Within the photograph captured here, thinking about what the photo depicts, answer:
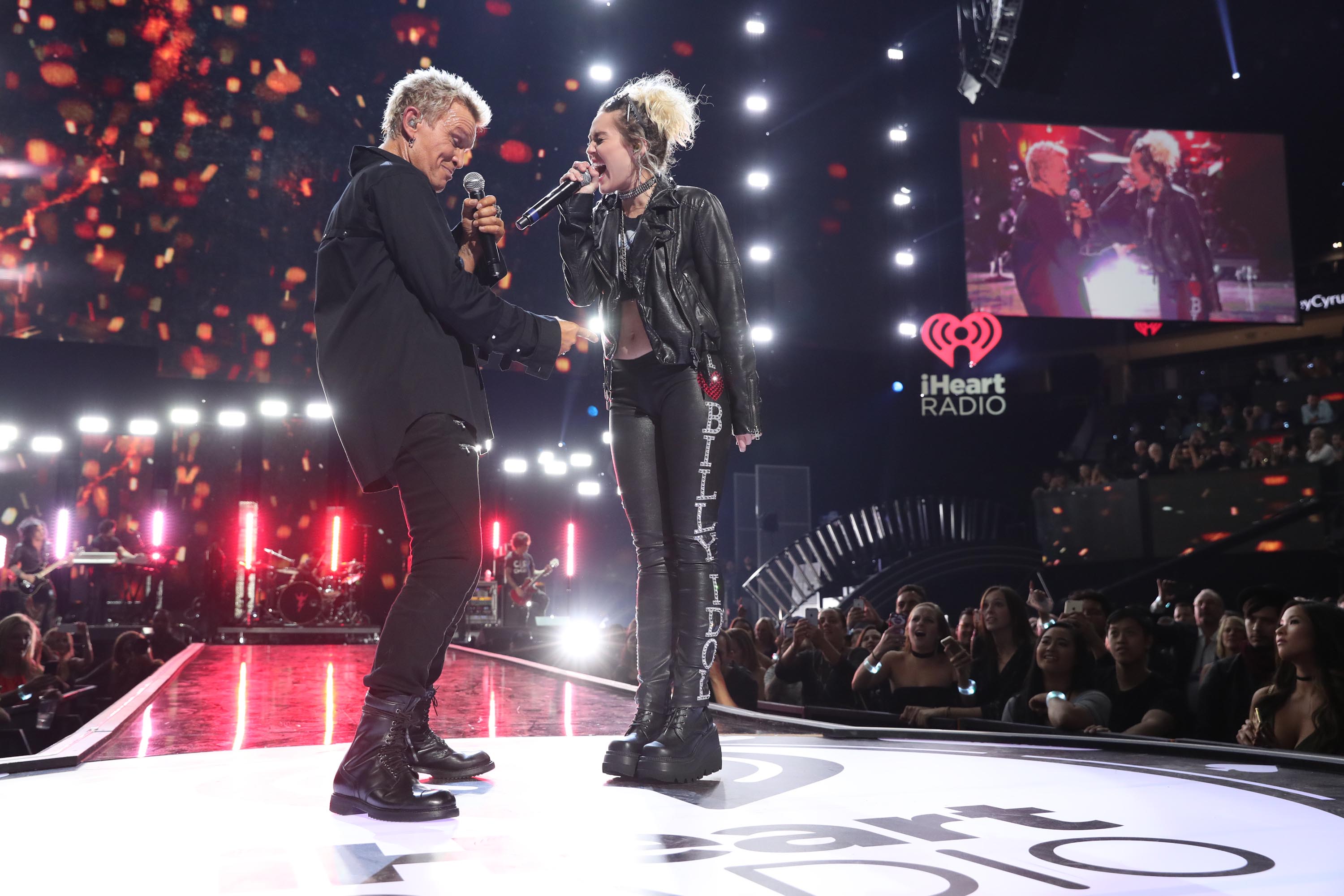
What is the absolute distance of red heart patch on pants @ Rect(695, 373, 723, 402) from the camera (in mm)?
2000

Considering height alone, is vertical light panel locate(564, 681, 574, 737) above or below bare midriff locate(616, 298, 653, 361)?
below

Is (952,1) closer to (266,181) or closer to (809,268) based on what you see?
(809,268)

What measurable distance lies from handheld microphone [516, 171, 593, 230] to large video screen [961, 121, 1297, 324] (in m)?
13.0

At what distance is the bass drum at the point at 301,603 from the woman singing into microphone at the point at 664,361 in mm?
9793

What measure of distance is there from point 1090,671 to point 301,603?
31.3 ft

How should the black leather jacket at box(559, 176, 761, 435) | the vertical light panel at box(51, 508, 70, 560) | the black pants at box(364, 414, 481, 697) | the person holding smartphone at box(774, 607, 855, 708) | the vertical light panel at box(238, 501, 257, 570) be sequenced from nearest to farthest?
the black pants at box(364, 414, 481, 697) < the black leather jacket at box(559, 176, 761, 435) < the person holding smartphone at box(774, 607, 855, 708) < the vertical light panel at box(51, 508, 70, 560) < the vertical light panel at box(238, 501, 257, 570)

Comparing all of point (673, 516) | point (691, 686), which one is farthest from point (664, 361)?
point (691, 686)

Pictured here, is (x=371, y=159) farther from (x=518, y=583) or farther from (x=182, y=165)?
(x=182, y=165)

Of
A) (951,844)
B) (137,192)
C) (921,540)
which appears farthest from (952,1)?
(951,844)

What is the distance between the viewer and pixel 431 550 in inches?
66.4

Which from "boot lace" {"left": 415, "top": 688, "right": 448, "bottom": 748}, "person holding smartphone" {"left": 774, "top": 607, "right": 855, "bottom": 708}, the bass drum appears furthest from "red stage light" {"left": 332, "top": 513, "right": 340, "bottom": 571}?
"boot lace" {"left": 415, "top": 688, "right": 448, "bottom": 748}

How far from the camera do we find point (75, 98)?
34.3 feet

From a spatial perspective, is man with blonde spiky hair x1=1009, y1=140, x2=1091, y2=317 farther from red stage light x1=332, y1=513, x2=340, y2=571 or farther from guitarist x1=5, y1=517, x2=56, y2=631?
guitarist x1=5, y1=517, x2=56, y2=631

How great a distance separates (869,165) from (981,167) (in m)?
1.86
